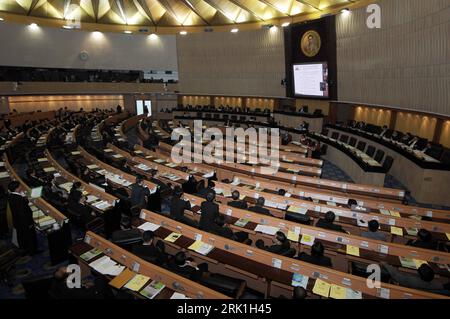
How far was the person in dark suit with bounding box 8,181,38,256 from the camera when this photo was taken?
261 inches

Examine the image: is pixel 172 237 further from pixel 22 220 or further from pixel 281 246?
pixel 22 220

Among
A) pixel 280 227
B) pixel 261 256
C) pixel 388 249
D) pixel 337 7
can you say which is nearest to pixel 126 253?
pixel 261 256

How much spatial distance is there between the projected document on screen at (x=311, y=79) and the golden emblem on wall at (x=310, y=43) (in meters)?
0.71

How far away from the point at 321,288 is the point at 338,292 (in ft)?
→ 0.80

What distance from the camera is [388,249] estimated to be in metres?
5.77

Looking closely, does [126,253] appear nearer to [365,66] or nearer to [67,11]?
[365,66]

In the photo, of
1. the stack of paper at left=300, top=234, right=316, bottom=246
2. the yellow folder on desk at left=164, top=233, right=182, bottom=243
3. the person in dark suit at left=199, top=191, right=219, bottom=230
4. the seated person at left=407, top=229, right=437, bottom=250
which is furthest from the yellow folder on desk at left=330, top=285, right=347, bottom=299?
the yellow folder on desk at left=164, top=233, right=182, bottom=243

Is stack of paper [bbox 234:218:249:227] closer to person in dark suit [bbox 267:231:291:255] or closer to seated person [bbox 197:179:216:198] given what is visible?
person in dark suit [bbox 267:231:291:255]

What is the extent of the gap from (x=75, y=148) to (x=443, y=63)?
15542 millimetres

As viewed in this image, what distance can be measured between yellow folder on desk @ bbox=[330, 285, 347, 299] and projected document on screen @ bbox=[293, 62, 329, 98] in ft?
52.1

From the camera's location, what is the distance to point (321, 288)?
4.71m

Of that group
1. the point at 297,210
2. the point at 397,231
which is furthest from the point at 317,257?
the point at 397,231

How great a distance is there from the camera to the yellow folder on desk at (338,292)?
4546 mm

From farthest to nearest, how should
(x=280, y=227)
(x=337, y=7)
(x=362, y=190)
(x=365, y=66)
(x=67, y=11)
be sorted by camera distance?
(x=67, y=11), (x=337, y=7), (x=365, y=66), (x=362, y=190), (x=280, y=227)
